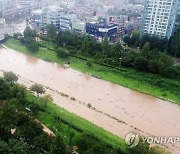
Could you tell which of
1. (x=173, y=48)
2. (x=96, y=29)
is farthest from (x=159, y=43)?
(x=96, y=29)

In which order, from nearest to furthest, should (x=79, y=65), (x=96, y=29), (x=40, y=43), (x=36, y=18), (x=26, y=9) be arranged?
1. (x=79, y=65)
2. (x=40, y=43)
3. (x=96, y=29)
4. (x=36, y=18)
5. (x=26, y=9)

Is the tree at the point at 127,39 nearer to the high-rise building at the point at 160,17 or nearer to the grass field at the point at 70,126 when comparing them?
the high-rise building at the point at 160,17

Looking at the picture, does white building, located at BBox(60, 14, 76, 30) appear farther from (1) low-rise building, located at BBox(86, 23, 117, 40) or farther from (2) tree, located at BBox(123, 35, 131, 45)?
(2) tree, located at BBox(123, 35, 131, 45)

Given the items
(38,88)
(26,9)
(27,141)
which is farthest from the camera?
(26,9)

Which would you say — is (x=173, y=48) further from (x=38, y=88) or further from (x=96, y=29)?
(x=38, y=88)

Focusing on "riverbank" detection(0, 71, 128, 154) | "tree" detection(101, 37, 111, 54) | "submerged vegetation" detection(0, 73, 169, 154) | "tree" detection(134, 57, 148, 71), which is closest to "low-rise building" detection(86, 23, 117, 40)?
"tree" detection(101, 37, 111, 54)

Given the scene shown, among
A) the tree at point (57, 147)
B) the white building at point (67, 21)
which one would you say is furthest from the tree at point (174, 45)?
the tree at point (57, 147)
